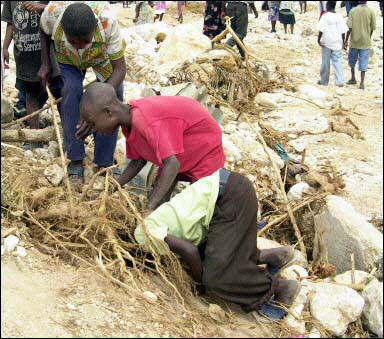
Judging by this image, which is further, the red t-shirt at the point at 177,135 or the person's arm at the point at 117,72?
the person's arm at the point at 117,72

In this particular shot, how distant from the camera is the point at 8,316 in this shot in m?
2.27

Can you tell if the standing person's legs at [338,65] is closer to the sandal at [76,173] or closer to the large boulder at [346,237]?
the large boulder at [346,237]

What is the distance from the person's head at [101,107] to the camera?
278 cm

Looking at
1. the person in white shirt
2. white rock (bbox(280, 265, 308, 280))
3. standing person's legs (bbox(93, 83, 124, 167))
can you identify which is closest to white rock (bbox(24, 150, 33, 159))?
standing person's legs (bbox(93, 83, 124, 167))

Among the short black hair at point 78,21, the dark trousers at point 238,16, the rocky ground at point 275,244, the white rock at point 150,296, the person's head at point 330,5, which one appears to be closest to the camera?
the rocky ground at point 275,244

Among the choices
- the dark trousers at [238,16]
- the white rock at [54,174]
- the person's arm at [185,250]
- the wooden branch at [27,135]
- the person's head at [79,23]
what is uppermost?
the person's head at [79,23]

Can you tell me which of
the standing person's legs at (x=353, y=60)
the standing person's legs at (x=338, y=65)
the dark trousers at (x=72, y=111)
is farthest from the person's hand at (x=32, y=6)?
the standing person's legs at (x=353, y=60)

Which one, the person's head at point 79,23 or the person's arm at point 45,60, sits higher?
the person's head at point 79,23

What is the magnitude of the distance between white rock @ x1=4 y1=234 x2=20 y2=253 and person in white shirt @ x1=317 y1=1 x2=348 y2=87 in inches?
290

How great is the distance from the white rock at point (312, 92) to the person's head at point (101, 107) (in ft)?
17.4

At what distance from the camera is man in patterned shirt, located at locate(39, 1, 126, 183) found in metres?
3.47

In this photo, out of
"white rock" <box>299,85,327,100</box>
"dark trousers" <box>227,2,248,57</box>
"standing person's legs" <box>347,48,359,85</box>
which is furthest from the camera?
"standing person's legs" <box>347,48,359,85</box>

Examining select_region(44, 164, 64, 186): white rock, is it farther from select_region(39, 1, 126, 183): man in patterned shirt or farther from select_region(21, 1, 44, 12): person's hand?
select_region(21, 1, 44, 12): person's hand

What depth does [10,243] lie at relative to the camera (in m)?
2.70
